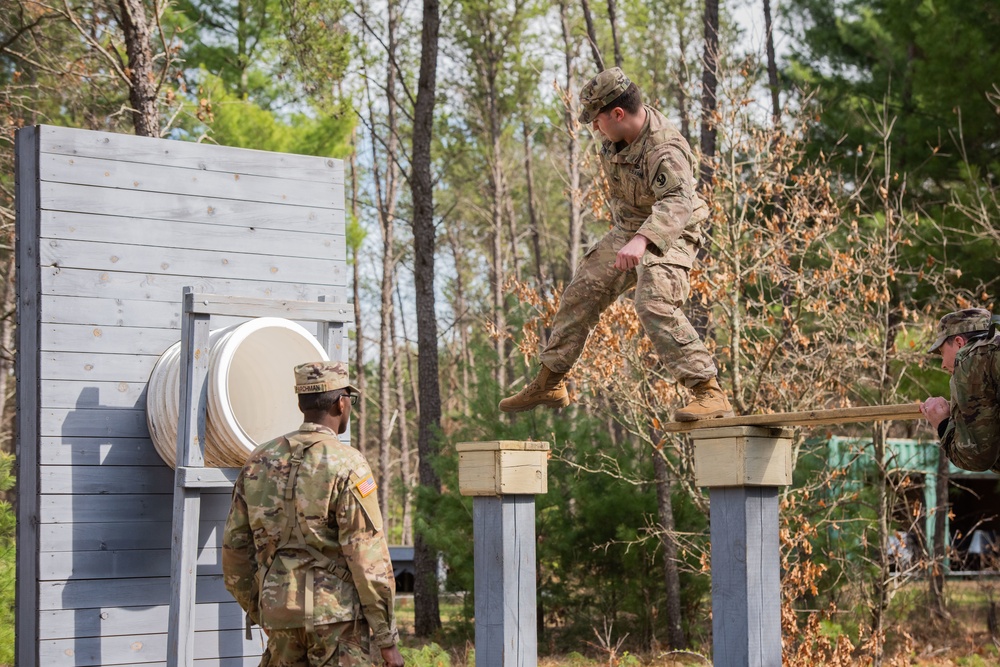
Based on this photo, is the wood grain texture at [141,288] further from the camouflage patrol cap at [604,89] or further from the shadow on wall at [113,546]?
the camouflage patrol cap at [604,89]

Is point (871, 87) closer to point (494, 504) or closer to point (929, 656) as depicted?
point (929, 656)

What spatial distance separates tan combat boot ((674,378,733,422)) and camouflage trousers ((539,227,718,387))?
4cm

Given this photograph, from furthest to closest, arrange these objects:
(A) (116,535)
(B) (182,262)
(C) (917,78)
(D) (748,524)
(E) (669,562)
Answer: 1. (C) (917,78)
2. (E) (669,562)
3. (B) (182,262)
4. (A) (116,535)
5. (D) (748,524)

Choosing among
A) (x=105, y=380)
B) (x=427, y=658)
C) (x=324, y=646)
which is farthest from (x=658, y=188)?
(x=427, y=658)

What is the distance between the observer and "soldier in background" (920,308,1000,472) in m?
3.79

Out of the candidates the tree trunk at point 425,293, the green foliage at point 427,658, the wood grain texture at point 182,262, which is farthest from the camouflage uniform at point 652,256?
the tree trunk at point 425,293

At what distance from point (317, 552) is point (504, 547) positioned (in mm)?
879

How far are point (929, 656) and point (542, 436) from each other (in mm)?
4398

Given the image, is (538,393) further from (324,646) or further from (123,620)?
(123,620)

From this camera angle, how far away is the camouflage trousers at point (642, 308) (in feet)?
13.5

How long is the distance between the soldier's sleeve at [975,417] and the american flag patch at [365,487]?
6.80 feet

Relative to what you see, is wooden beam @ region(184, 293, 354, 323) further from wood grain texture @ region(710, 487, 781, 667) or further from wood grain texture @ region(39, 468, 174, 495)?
wood grain texture @ region(710, 487, 781, 667)

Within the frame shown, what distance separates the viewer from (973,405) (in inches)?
150

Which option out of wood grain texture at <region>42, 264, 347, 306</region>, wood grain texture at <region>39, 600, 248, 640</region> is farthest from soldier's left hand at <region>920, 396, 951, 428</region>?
wood grain texture at <region>39, 600, 248, 640</region>
